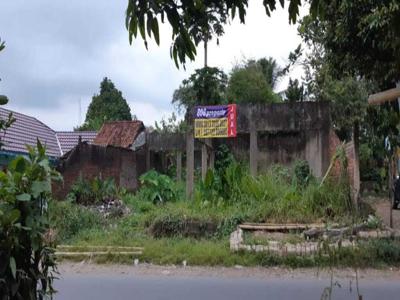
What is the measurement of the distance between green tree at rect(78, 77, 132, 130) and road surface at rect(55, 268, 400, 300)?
3563 centimetres

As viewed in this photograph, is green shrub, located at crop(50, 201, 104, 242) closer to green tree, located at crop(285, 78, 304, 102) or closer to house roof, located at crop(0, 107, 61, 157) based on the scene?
house roof, located at crop(0, 107, 61, 157)

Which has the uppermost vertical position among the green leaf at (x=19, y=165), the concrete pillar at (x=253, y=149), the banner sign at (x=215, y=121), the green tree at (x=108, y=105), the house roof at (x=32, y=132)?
the green tree at (x=108, y=105)

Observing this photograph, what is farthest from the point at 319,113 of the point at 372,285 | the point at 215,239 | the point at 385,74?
the point at 372,285

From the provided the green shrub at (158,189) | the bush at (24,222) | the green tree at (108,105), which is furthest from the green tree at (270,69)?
the bush at (24,222)

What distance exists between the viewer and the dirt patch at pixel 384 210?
14.9 m

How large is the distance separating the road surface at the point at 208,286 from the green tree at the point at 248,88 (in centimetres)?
1916

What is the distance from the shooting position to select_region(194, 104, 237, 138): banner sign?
15062mm

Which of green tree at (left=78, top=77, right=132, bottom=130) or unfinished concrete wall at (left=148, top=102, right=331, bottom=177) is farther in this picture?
green tree at (left=78, top=77, right=132, bottom=130)

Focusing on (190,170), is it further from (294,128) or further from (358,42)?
(358,42)

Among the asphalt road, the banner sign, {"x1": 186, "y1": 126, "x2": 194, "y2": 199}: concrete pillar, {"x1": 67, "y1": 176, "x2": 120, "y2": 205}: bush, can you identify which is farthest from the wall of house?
the asphalt road

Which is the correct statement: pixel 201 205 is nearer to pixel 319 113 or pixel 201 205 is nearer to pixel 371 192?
pixel 319 113

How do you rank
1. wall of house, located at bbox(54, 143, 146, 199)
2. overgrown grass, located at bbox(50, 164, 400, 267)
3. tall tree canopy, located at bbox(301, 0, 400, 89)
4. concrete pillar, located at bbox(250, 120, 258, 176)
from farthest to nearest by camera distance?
wall of house, located at bbox(54, 143, 146, 199) < concrete pillar, located at bbox(250, 120, 258, 176) < overgrown grass, located at bbox(50, 164, 400, 267) < tall tree canopy, located at bbox(301, 0, 400, 89)

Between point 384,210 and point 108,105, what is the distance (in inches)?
1181

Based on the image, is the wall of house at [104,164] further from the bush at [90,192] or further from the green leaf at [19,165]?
the green leaf at [19,165]
